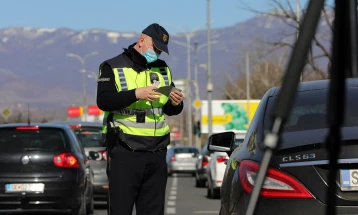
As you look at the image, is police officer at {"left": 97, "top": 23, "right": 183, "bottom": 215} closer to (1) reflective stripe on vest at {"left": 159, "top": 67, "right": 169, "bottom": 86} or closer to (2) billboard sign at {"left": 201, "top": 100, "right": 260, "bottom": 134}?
(1) reflective stripe on vest at {"left": 159, "top": 67, "right": 169, "bottom": 86}

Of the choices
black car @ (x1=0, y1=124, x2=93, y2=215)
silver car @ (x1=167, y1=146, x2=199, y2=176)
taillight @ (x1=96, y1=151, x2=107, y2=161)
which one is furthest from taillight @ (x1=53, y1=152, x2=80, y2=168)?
silver car @ (x1=167, y1=146, x2=199, y2=176)

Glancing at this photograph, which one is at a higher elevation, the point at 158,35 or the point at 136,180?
the point at 158,35

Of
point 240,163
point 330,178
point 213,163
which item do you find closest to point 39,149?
point 240,163

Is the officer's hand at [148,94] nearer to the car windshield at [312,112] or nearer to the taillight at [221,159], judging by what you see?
the car windshield at [312,112]

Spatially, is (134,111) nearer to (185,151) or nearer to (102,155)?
(102,155)

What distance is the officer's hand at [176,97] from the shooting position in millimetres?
6305

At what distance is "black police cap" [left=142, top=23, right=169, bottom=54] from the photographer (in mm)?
6555

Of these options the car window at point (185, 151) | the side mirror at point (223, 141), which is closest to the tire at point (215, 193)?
the side mirror at point (223, 141)

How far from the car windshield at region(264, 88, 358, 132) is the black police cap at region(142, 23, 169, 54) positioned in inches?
33.6

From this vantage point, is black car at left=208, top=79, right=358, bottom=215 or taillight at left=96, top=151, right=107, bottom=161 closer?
black car at left=208, top=79, right=358, bottom=215

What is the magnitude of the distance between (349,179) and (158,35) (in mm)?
2073

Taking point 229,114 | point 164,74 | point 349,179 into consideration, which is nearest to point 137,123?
point 164,74

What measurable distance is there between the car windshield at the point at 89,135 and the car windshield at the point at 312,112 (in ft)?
39.1

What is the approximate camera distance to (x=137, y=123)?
6.47 meters
